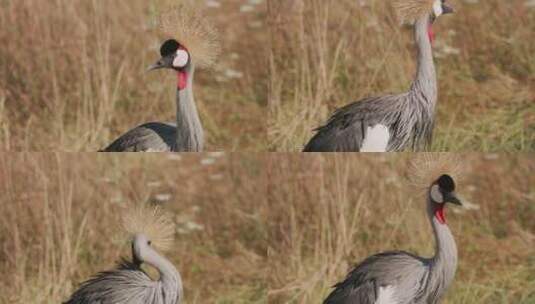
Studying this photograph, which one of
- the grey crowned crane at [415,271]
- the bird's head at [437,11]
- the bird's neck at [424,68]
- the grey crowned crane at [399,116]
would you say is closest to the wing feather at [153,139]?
the grey crowned crane at [399,116]

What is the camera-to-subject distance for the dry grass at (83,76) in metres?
5.84

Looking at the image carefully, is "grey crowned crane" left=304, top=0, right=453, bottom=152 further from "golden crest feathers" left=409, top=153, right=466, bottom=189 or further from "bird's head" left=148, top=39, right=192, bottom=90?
"bird's head" left=148, top=39, right=192, bottom=90

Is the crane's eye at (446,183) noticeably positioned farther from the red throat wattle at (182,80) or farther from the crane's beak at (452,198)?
the red throat wattle at (182,80)

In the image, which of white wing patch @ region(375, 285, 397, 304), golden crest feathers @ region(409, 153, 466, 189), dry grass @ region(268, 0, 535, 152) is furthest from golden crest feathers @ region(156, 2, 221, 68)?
white wing patch @ region(375, 285, 397, 304)

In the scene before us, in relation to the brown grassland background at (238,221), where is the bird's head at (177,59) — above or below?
above

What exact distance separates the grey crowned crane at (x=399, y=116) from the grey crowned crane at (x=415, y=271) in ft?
0.59

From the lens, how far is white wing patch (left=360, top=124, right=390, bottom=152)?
5809 mm

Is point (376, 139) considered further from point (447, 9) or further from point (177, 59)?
point (177, 59)

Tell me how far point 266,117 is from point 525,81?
3.39 ft

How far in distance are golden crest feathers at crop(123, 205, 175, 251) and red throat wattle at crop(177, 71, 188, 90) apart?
0.48m

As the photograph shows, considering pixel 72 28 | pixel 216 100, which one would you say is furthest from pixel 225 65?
pixel 72 28

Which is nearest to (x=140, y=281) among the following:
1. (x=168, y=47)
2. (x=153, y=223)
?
(x=153, y=223)

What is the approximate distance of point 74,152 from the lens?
19.3 feet

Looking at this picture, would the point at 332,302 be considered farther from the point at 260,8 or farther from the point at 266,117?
the point at 260,8
